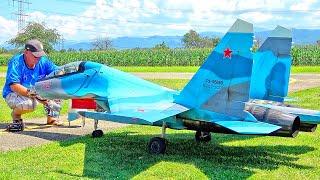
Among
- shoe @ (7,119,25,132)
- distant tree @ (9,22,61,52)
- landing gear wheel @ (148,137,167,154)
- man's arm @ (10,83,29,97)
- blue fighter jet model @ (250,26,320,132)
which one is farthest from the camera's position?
distant tree @ (9,22,61,52)

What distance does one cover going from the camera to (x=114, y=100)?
10312 mm

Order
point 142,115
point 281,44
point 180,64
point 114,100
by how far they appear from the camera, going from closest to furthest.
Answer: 1. point 142,115
2. point 114,100
3. point 281,44
4. point 180,64

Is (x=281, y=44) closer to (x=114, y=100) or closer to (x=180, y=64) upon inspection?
(x=114, y=100)

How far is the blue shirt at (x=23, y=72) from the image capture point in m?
12.5

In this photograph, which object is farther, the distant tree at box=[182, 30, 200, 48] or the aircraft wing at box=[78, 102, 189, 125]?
the distant tree at box=[182, 30, 200, 48]

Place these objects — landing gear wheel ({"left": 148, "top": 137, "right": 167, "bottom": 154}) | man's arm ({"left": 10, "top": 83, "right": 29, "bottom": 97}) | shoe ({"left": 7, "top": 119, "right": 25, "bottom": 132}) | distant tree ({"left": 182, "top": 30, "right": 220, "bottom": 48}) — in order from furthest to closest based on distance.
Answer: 1. distant tree ({"left": 182, "top": 30, "right": 220, "bottom": 48})
2. shoe ({"left": 7, "top": 119, "right": 25, "bottom": 132})
3. man's arm ({"left": 10, "top": 83, "right": 29, "bottom": 97})
4. landing gear wheel ({"left": 148, "top": 137, "right": 167, "bottom": 154})

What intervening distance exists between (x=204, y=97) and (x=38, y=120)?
694 centimetres

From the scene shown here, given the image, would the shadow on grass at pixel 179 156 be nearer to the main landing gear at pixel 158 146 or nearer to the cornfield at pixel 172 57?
the main landing gear at pixel 158 146

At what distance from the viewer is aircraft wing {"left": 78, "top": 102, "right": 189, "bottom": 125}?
9034 mm

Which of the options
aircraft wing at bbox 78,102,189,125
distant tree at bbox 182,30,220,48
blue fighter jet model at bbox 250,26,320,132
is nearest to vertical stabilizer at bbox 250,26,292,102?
blue fighter jet model at bbox 250,26,320,132

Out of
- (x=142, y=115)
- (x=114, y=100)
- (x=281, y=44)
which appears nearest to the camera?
(x=142, y=115)

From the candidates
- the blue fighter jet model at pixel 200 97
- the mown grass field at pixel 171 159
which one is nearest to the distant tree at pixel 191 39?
the mown grass field at pixel 171 159

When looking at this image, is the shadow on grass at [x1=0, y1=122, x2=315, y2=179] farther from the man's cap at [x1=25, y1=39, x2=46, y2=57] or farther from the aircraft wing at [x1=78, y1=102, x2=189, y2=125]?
the man's cap at [x1=25, y1=39, x2=46, y2=57]

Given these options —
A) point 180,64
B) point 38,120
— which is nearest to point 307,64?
point 180,64
